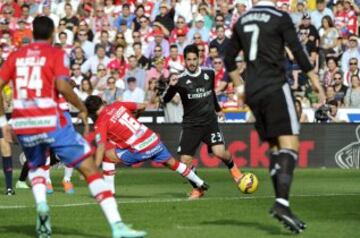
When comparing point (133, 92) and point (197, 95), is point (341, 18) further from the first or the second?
point (197, 95)

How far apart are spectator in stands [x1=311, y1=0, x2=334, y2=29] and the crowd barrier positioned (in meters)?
4.78

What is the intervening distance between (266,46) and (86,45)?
1881cm

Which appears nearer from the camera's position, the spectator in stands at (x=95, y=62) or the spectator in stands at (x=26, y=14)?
the spectator in stands at (x=95, y=62)

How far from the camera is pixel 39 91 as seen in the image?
11.3 meters

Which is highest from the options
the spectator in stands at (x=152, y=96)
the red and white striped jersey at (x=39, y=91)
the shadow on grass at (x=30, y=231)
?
the red and white striped jersey at (x=39, y=91)

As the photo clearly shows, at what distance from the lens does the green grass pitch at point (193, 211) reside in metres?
12.4

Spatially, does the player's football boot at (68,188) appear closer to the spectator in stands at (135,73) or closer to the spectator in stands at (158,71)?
the spectator in stands at (158,71)

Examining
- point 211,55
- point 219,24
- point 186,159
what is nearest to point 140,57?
point 211,55

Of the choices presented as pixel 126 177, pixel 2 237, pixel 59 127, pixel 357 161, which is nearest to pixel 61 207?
pixel 2 237

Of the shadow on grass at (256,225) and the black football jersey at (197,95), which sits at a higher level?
the black football jersey at (197,95)

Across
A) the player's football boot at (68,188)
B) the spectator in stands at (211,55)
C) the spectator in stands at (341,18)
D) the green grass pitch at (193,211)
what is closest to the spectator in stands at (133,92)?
the spectator in stands at (211,55)

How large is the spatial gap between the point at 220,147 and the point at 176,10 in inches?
523

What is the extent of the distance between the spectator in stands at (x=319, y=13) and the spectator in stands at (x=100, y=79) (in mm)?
5631

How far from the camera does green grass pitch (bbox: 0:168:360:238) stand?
12359 millimetres
